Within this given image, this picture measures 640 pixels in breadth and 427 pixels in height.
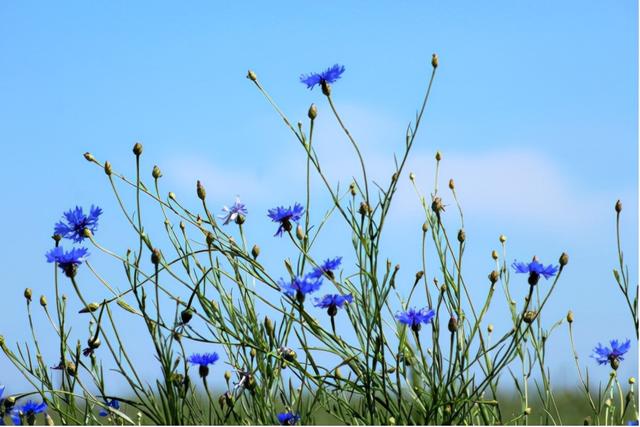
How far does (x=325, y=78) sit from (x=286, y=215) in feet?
1.35

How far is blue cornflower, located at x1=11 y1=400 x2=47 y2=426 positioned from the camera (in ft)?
7.96

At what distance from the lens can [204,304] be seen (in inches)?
92.7

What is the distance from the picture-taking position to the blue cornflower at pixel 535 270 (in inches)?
90.0

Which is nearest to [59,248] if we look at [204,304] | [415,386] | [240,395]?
[204,304]

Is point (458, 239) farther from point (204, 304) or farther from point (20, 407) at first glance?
point (20, 407)

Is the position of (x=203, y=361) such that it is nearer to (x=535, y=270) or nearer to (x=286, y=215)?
(x=286, y=215)

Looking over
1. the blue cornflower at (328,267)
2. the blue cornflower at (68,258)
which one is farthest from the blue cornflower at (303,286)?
the blue cornflower at (68,258)

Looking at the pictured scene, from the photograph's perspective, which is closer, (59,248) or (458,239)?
(59,248)

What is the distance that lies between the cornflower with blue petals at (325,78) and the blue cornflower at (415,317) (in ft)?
2.14

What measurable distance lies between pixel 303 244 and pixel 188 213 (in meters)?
0.39

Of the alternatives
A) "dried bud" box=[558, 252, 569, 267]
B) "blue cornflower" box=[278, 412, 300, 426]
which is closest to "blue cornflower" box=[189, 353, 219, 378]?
"blue cornflower" box=[278, 412, 300, 426]

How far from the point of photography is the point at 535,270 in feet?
7.50

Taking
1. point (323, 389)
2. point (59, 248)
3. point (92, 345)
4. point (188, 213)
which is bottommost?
point (323, 389)

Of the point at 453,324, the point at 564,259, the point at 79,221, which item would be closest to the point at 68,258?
the point at 79,221
